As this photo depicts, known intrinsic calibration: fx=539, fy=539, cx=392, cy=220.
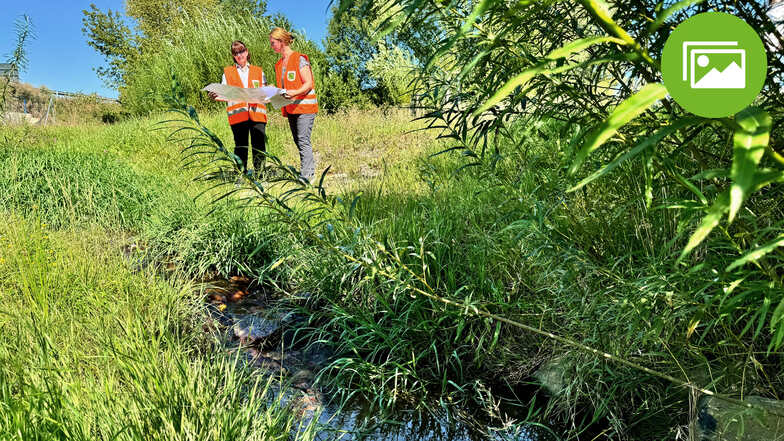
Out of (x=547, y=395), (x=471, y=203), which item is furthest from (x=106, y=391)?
(x=471, y=203)

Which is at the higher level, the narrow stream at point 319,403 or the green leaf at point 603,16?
the green leaf at point 603,16

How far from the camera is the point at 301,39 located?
16078 mm

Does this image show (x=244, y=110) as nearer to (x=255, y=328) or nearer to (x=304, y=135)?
(x=304, y=135)

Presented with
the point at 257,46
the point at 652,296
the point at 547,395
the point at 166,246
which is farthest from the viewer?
the point at 257,46

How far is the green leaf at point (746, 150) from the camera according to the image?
1.78ft

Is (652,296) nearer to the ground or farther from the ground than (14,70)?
nearer to the ground

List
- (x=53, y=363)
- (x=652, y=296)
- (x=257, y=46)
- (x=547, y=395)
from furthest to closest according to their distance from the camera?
(x=257, y=46) < (x=547, y=395) < (x=53, y=363) < (x=652, y=296)

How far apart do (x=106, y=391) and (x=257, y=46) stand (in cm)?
1530

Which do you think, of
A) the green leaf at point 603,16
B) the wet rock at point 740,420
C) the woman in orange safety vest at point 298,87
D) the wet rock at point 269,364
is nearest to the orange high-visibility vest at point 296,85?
the woman in orange safety vest at point 298,87

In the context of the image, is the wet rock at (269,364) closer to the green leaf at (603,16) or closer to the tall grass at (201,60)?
the green leaf at (603,16)

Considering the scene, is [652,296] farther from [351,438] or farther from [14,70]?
[14,70]

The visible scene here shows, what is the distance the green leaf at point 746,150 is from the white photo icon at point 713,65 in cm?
9

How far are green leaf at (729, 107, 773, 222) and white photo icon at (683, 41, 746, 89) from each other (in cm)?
9

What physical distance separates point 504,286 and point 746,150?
2423mm
